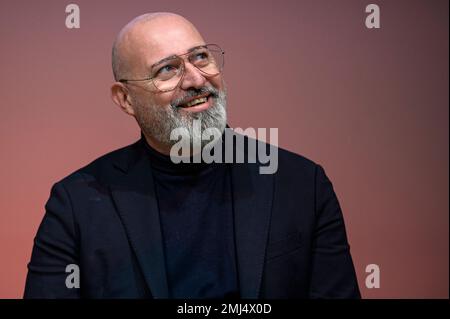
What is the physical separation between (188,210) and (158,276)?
22cm

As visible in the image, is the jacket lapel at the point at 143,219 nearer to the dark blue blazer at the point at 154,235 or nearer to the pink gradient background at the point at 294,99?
the dark blue blazer at the point at 154,235

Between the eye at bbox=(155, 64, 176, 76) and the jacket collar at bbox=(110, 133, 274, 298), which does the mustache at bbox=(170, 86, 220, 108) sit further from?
the jacket collar at bbox=(110, 133, 274, 298)

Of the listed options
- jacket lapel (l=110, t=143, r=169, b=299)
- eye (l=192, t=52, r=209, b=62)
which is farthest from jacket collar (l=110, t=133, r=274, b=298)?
eye (l=192, t=52, r=209, b=62)

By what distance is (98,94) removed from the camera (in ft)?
7.07

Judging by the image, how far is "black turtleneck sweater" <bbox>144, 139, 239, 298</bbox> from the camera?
1.73m

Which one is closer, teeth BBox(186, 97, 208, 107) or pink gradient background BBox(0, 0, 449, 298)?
teeth BBox(186, 97, 208, 107)

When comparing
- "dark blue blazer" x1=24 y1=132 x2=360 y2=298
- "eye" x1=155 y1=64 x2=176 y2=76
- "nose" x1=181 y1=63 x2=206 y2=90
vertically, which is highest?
"eye" x1=155 y1=64 x2=176 y2=76

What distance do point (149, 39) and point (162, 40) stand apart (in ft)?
0.12

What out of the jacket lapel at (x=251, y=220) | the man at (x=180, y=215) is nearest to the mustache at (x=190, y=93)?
the man at (x=180, y=215)

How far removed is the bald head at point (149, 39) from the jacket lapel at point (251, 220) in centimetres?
38

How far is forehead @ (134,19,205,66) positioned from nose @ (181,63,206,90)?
0.17 ft

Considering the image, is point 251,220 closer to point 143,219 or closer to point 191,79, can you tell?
point 143,219

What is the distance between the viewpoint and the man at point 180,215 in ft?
5.58
